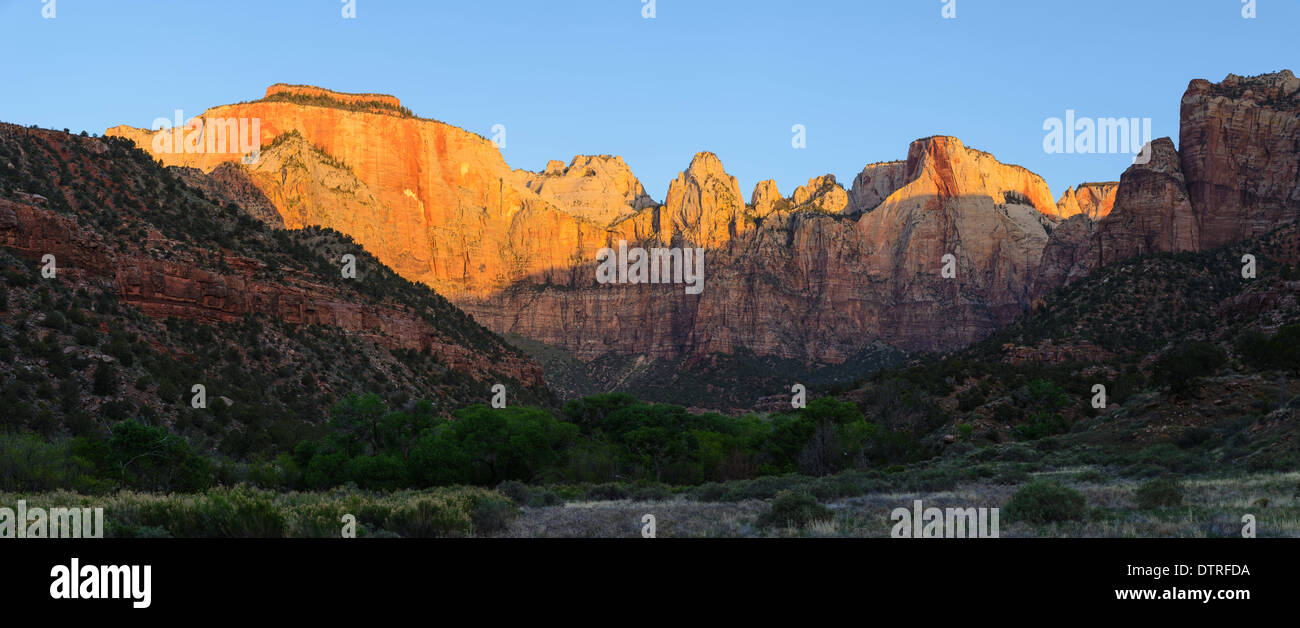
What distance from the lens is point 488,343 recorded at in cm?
8812

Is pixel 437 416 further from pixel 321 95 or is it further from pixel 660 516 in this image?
pixel 321 95

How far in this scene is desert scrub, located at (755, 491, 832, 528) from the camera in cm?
1889

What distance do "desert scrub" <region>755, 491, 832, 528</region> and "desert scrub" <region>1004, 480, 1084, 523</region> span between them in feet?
12.2

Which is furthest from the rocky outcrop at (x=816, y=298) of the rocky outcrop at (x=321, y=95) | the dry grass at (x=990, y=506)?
the dry grass at (x=990, y=506)

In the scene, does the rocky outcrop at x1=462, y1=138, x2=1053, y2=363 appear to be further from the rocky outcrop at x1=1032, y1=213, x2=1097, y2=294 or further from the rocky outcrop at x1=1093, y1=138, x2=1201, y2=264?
the rocky outcrop at x1=1093, y1=138, x2=1201, y2=264

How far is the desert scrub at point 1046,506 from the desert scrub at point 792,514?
3.73 meters

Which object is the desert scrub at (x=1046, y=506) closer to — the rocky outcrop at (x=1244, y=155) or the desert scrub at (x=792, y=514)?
the desert scrub at (x=792, y=514)

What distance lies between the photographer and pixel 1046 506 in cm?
1839

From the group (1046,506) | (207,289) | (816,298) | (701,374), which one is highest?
(816,298)

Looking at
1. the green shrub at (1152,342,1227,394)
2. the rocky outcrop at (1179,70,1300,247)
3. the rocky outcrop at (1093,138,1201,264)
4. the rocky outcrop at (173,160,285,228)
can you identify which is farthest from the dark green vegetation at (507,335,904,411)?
the green shrub at (1152,342,1227,394)

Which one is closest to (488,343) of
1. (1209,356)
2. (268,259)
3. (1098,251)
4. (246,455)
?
(268,259)

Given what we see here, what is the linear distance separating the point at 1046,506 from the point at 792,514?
16.0 ft

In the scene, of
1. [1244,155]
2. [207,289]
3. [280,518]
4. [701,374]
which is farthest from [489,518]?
[701,374]

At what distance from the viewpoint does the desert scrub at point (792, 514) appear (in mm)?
18891
